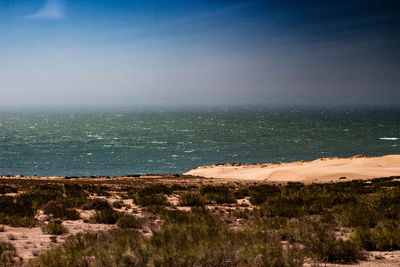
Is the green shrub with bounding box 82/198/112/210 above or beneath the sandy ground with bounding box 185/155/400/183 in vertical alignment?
above

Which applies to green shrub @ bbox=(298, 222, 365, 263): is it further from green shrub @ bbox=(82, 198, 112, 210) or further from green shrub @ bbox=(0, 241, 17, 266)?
green shrub @ bbox=(82, 198, 112, 210)

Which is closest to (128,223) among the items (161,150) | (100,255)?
(100,255)

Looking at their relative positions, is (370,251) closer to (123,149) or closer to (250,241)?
(250,241)

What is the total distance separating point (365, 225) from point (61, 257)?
24.7ft

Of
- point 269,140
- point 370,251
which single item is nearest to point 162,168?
point 269,140

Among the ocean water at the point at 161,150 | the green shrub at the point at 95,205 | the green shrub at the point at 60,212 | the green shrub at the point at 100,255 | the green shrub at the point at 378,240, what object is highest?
the green shrub at the point at 100,255

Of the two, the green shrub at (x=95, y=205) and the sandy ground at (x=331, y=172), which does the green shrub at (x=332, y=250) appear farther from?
the sandy ground at (x=331, y=172)

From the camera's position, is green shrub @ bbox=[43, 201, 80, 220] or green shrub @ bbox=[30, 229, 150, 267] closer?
green shrub @ bbox=[30, 229, 150, 267]

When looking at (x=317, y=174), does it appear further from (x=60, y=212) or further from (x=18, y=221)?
(x=18, y=221)

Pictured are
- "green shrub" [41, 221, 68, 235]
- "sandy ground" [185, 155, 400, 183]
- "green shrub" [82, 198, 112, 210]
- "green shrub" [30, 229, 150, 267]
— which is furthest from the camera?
"sandy ground" [185, 155, 400, 183]

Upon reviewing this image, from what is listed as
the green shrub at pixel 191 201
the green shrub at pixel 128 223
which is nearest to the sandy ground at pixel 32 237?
the green shrub at pixel 128 223

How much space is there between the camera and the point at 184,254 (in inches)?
215

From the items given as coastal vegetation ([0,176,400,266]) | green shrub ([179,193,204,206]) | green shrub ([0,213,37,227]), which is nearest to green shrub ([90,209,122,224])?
coastal vegetation ([0,176,400,266])

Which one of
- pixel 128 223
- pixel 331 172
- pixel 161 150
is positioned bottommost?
pixel 161 150
